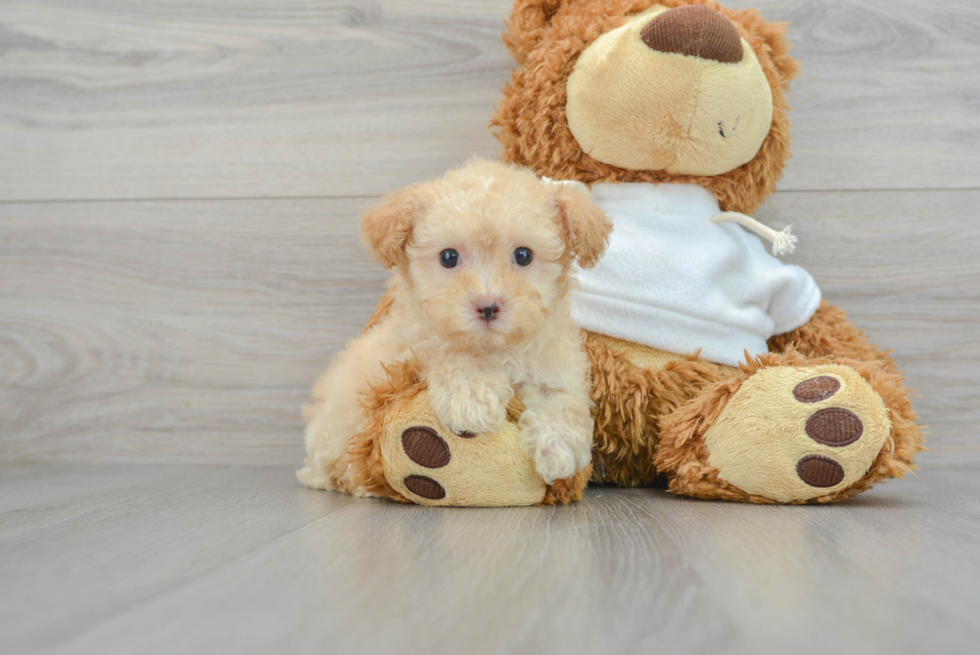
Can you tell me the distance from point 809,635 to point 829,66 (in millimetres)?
1162

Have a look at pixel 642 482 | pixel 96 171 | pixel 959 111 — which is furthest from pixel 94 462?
pixel 959 111

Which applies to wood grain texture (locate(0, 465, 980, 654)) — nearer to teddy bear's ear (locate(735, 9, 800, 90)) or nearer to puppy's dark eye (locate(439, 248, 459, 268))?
puppy's dark eye (locate(439, 248, 459, 268))

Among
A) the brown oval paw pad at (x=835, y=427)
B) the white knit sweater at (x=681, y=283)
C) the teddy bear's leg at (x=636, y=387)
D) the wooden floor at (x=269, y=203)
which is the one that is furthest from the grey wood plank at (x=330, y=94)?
the brown oval paw pad at (x=835, y=427)

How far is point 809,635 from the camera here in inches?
18.4

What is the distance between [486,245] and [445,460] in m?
0.25

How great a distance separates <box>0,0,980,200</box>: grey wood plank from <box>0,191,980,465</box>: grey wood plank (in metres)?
0.06

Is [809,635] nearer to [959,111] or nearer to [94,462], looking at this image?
[959,111]

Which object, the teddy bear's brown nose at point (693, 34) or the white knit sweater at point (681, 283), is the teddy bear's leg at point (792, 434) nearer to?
the white knit sweater at point (681, 283)

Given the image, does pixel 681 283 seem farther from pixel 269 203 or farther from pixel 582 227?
pixel 269 203

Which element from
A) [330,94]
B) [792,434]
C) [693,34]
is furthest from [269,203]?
[792,434]

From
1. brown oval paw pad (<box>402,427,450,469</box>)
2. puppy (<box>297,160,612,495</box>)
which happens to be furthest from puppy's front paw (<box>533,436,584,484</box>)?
brown oval paw pad (<box>402,427,450,469</box>)

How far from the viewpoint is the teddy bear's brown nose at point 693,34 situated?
1.01 meters

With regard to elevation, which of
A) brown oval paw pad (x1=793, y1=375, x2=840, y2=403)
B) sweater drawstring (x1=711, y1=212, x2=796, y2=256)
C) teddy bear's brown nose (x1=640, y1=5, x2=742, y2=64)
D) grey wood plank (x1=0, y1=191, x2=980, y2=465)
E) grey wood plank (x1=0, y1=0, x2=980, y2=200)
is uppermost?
teddy bear's brown nose (x1=640, y1=5, x2=742, y2=64)

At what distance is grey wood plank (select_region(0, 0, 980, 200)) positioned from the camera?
133 centimetres
